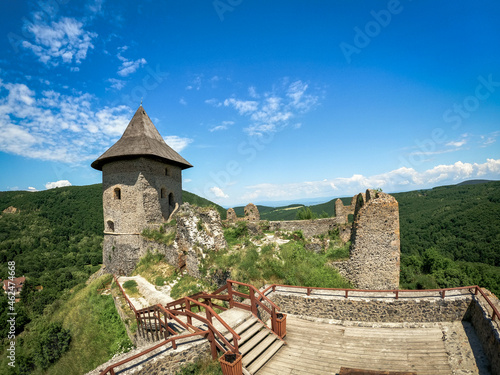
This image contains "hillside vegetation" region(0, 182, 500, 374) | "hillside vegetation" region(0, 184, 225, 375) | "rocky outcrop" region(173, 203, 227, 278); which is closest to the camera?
"hillside vegetation" region(0, 182, 500, 374)

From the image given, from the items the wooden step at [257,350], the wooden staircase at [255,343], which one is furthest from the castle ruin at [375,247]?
the wooden step at [257,350]

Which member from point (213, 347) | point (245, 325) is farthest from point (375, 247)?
point (213, 347)

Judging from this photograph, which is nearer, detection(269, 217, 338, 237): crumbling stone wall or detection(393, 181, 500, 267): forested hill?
detection(269, 217, 338, 237): crumbling stone wall

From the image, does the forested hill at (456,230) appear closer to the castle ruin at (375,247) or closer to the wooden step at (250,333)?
the castle ruin at (375,247)

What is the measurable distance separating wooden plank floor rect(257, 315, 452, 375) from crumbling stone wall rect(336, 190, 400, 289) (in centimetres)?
280

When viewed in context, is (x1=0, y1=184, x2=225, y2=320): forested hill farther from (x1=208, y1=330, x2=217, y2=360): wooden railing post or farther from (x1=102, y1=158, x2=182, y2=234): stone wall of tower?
(x1=208, y1=330, x2=217, y2=360): wooden railing post

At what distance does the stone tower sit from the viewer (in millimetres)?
15336

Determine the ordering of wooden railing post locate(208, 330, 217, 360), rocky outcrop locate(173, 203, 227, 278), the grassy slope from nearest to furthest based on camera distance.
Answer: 1. wooden railing post locate(208, 330, 217, 360)
2. the grassy slope
3. rocky outcrop locate(173, 203, 227, 278)

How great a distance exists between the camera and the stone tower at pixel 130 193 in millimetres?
15336

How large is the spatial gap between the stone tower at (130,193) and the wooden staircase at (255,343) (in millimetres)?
11559

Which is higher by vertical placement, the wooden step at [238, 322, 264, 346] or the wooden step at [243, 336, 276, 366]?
the wooden step at [238, 322, 264, 346]

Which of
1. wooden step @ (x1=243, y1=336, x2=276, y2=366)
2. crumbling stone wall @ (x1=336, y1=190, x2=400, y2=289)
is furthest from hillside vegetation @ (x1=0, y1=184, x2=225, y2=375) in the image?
crumbling stone wall @ (x1=336, y1=190, x2=400, y2=289)

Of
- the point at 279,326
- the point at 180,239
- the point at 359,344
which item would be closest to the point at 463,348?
the point at 359,344

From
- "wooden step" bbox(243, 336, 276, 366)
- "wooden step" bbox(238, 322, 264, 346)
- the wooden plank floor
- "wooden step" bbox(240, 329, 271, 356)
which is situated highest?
"wooden step" bbox(238, 322, 264, 346)
